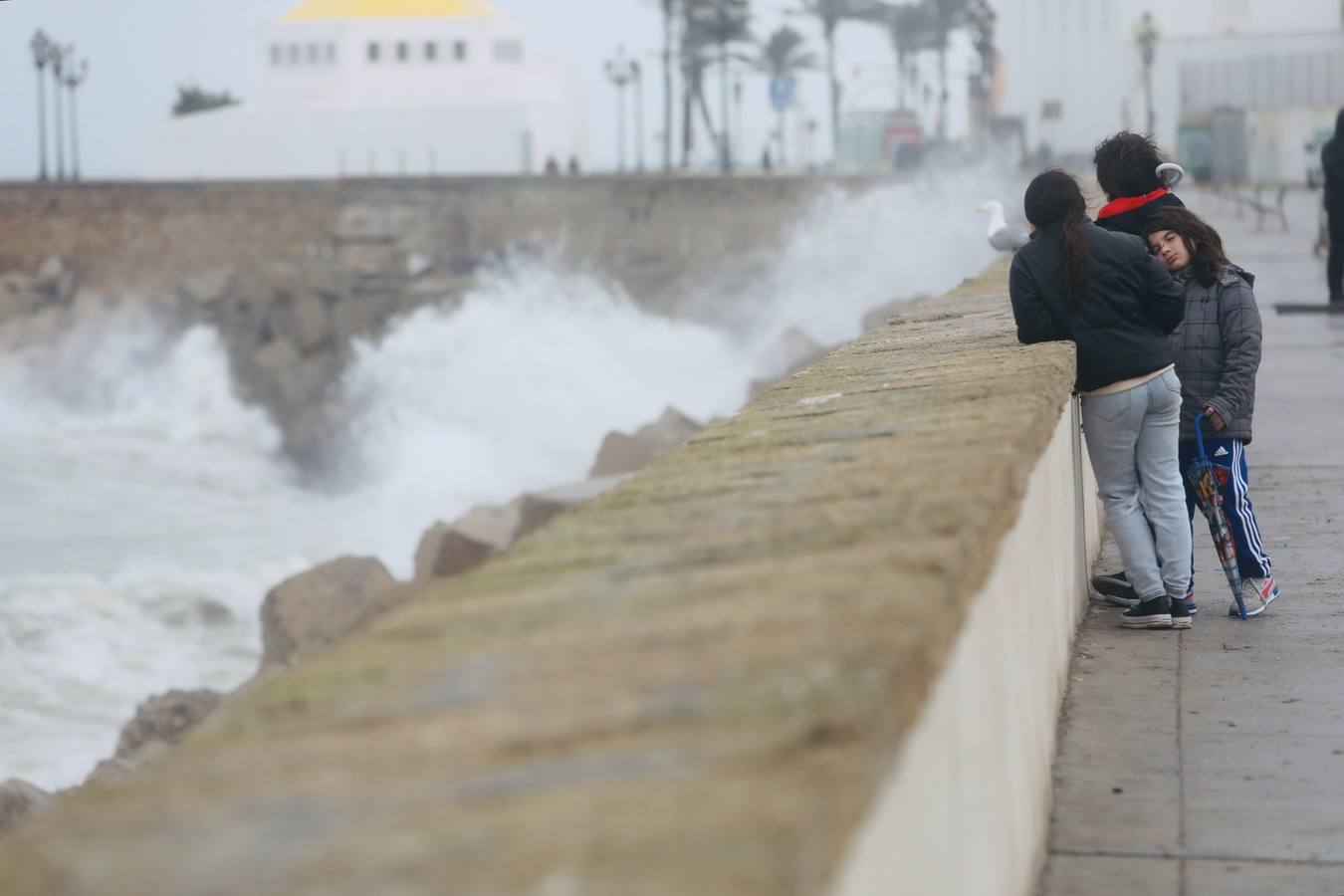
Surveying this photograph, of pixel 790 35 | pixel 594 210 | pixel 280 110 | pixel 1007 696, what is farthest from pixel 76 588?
pixel 790 35

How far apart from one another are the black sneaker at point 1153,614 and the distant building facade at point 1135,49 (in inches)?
2093

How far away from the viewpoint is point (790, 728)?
5.36 feet

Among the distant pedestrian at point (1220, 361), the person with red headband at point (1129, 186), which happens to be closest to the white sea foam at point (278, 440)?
the person with red headband at point (1129, 186)

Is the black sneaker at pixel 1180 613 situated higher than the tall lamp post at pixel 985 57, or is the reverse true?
the tall lamp post at pixel 985 57

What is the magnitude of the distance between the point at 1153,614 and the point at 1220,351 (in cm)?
78

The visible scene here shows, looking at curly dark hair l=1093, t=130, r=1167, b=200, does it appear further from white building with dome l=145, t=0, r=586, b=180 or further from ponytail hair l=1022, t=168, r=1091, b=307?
white building with dome l=145, t=0, r=586, b=180

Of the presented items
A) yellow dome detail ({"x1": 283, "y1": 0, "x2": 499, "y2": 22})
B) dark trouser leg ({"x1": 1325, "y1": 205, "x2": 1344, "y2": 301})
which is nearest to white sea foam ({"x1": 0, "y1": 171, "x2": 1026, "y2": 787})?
dark trouser leg ({"x1": 1325, "y1": 205, "x2": 1344, "y2": 301})

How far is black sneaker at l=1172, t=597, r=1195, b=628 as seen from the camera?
5.38m

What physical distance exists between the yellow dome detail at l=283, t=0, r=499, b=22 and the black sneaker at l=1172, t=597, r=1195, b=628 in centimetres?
6625

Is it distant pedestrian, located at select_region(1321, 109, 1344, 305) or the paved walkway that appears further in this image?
distant pedestrian, located at select_region(1321, 109, 1344, 305)

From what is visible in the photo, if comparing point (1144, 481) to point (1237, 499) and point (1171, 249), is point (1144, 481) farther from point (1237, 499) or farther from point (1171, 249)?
point (1171, 249)

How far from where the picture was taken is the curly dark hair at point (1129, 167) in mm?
5855

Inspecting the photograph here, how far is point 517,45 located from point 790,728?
70.1m

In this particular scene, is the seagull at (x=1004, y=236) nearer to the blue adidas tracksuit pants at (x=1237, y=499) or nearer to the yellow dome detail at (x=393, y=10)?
the blue adidas tracksuit pants at (x=1237, y=499)
